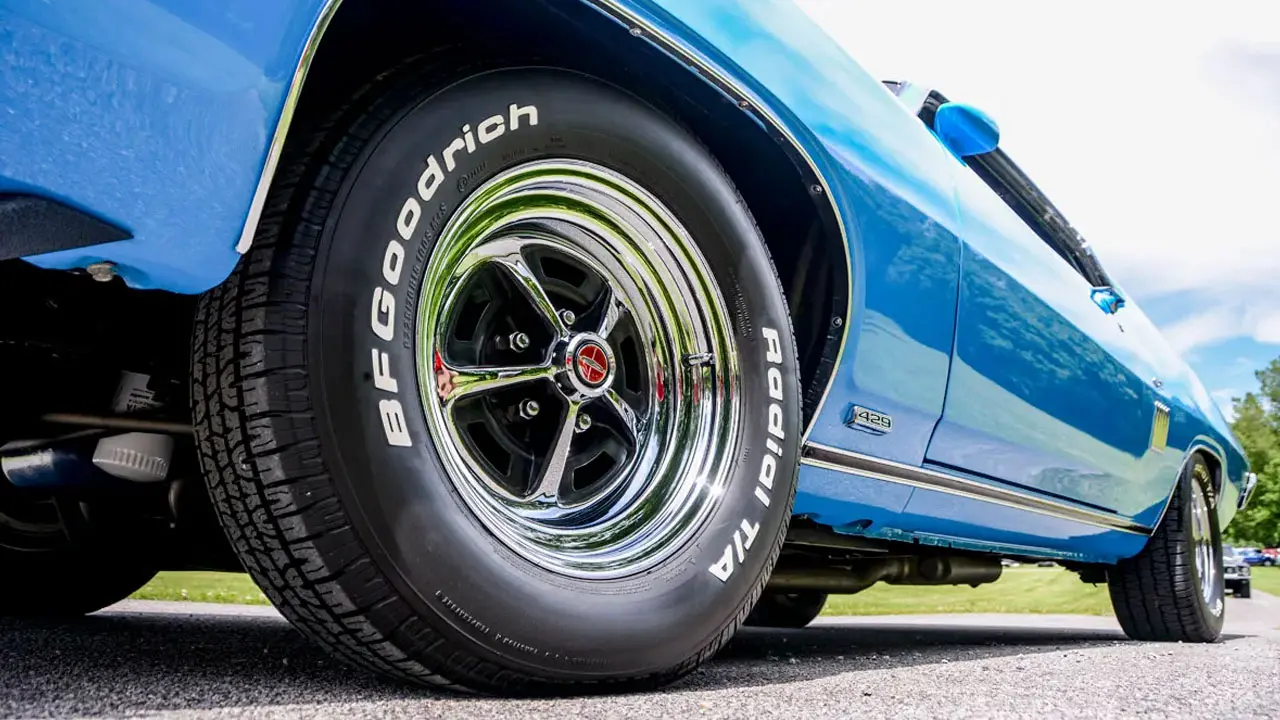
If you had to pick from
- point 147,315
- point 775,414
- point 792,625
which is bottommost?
point 792,625

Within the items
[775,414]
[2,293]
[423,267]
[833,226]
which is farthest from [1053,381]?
[2,293]

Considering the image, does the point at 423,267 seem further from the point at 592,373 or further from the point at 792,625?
the point at 792,625

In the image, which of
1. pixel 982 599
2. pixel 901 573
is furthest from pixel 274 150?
pixel 982 599

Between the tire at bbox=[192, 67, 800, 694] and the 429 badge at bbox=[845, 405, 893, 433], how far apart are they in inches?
13.7

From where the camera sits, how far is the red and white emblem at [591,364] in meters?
1.71

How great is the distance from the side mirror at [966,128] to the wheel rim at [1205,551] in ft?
7.37

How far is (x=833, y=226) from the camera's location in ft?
6.56

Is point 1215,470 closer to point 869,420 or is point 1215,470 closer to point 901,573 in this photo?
point 901,573

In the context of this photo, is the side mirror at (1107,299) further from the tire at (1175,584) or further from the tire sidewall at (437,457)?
the tire sidewall at (437,457)

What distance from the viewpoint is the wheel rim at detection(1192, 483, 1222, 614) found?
4.10 metres

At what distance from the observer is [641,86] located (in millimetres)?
1714

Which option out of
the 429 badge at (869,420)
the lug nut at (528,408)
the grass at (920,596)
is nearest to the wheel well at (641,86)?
the 429 badge at (869,420)

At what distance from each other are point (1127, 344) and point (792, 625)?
206 centimetres

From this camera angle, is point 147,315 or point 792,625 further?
point 792,625
